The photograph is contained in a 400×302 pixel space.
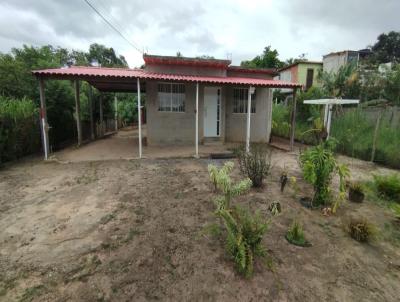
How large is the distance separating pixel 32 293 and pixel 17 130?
6826 mm

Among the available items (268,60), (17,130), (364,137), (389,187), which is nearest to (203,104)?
(364,137)

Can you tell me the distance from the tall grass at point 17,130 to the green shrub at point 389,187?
977 centimetres

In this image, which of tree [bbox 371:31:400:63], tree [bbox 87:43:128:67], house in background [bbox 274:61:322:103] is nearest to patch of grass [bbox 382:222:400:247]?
house in background [bbox 274:61:322:103]

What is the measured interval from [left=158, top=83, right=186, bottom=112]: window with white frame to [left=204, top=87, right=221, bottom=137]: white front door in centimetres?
107

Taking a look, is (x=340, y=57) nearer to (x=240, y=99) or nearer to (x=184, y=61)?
(x=240, y=99)

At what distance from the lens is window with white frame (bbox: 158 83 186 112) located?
9.40 m

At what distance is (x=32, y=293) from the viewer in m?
2.29

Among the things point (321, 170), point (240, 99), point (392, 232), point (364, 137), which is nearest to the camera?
point (392, 232)

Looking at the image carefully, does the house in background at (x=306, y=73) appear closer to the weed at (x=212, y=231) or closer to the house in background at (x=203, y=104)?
the house in background at (x=203, y=104)

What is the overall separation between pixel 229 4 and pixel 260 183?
27.7 feet

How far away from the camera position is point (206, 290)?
94.4 inches

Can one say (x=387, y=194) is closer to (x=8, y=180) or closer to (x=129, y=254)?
(x=129, y=254)

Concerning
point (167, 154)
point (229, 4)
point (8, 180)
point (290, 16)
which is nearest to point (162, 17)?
point (229, 4)

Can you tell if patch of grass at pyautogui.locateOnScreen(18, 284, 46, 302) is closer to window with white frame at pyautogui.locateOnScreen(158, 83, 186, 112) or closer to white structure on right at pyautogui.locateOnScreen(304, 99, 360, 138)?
window with white frame at pyautogui.locateOnScreen(158, 83, 186, 112)
